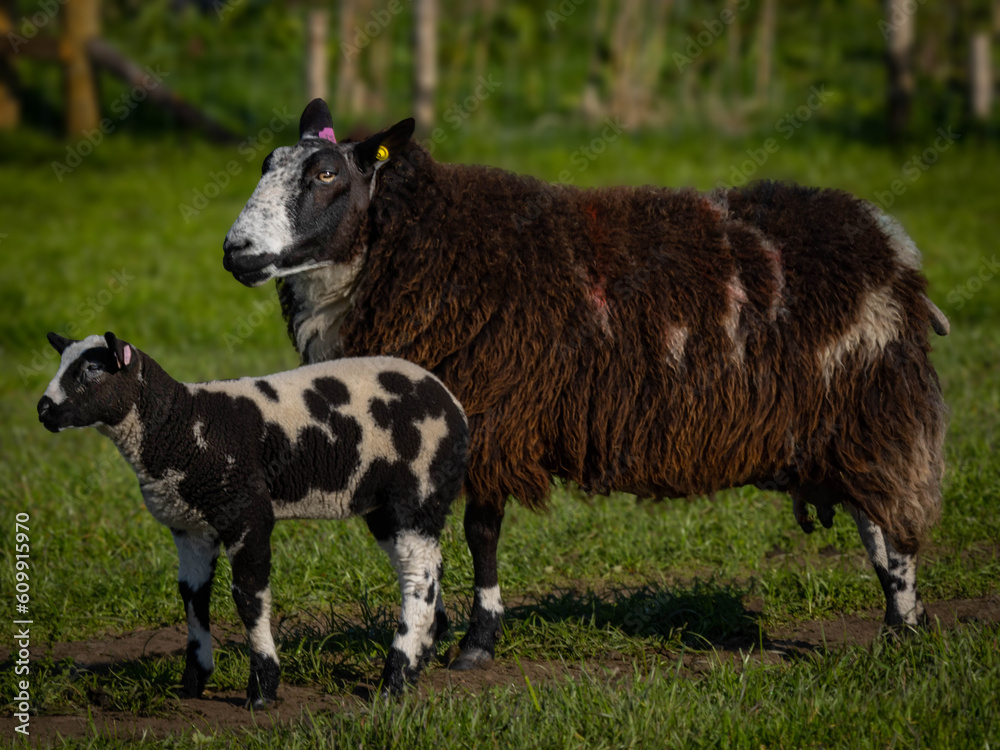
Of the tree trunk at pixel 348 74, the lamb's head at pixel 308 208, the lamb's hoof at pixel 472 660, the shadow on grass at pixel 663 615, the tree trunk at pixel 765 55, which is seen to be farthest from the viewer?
the tree trunk at pixel 765 55

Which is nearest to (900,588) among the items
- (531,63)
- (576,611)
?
(576,611)

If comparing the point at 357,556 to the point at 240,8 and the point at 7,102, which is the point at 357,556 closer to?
the point at 7,102

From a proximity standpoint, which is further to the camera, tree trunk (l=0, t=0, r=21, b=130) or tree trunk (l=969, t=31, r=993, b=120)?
tree trunk (l=969, t=31, r=993, b=120)

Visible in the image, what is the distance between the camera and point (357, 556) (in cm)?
592

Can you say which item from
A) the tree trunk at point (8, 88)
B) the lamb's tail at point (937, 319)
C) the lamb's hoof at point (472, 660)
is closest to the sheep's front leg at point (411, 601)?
the lamb's hoof at point (472, 660)

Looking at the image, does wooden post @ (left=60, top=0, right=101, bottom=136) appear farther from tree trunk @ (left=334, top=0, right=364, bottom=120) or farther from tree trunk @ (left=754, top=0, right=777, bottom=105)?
tree trunk @ (left=754, top=0, right=777, bottom=105)

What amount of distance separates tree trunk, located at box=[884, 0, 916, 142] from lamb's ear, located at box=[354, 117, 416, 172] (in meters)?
13.3

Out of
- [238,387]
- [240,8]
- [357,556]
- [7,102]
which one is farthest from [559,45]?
[238,387]

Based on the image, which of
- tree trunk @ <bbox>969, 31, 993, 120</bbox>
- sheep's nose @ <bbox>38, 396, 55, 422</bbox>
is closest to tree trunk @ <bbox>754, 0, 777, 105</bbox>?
tree trunk @ <bbox>969, 31, 993, 120</bbox>

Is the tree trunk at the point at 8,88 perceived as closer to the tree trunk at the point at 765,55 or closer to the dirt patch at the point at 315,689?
the tree trunk at the point at 765,55

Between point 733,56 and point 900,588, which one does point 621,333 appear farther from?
point 733,56

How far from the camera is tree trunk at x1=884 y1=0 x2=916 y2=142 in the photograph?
16.4 metres

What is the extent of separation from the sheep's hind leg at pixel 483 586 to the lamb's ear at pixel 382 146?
4.56ft

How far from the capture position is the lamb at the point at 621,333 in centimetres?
458
